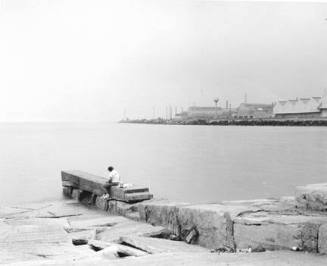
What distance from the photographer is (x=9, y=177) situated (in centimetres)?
3434

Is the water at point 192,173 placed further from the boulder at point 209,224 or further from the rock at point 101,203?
the boulder at point 209,224

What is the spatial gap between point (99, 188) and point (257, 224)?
8071 mm

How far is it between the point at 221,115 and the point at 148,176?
433 feet

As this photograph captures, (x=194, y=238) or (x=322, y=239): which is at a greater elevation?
(x=322, y=239)

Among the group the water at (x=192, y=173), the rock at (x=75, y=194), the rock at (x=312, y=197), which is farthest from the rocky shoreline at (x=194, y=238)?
the water at (x=192, y=173)

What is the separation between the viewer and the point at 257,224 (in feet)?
20.6

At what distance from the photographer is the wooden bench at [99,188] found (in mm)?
11106

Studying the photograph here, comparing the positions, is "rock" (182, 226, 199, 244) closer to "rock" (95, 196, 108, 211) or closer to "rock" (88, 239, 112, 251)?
"rock" (88, 239, 112, 251)

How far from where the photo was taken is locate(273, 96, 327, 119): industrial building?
103 metres

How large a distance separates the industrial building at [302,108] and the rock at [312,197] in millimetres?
100122

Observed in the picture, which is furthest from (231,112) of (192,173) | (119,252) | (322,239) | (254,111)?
(322,239)

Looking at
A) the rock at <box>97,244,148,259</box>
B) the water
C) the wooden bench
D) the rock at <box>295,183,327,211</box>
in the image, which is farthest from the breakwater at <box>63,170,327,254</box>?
the water

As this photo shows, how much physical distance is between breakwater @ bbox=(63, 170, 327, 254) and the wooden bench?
6.97ft

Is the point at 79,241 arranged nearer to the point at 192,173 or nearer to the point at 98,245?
the point at 98,245
